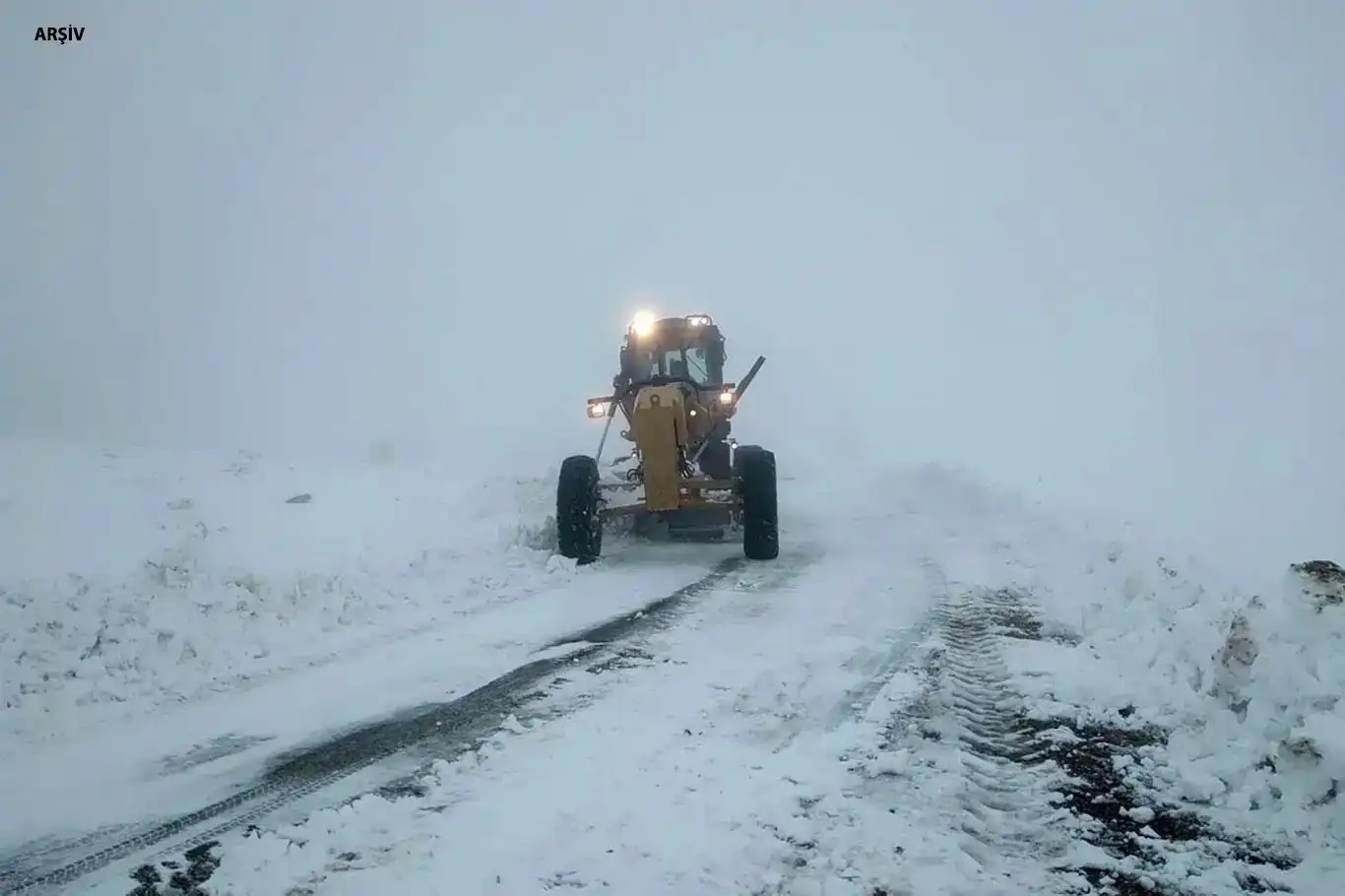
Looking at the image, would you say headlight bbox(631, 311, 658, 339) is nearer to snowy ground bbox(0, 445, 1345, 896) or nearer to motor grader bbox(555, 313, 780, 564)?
motor grader bbox(555, 313, 780, 564)

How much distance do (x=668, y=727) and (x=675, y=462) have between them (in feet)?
18.0

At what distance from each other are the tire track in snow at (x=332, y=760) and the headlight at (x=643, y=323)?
6.89m

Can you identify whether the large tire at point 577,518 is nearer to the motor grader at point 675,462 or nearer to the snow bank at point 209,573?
the motor grader at point 675,462

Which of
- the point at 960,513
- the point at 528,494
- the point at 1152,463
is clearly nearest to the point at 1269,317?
the point at 1152,463

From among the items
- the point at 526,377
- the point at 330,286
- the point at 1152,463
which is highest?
the point at 330,286

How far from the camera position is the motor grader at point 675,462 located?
8977 mm

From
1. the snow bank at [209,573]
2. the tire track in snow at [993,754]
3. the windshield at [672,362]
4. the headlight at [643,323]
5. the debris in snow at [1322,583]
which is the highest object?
the headlight at [643,323]

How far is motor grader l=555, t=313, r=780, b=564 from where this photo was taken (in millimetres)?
8977

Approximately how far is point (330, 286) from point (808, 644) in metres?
111

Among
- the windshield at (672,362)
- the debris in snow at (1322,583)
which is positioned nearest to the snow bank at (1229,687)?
the debris in snow at (1322,583)

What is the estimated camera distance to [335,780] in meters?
3.29

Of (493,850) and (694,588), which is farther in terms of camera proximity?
(694,588)

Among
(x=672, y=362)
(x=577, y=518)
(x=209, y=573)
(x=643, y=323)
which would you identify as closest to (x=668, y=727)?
(x=209, y=573)

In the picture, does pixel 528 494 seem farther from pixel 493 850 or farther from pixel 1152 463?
pixel 1152 463
